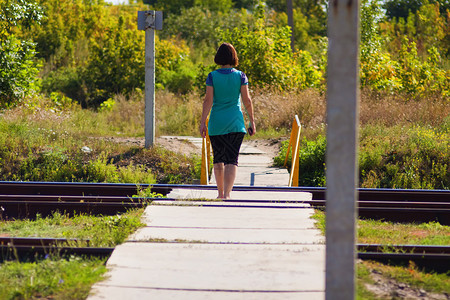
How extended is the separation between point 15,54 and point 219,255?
391 inches

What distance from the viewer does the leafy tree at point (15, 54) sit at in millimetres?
12883

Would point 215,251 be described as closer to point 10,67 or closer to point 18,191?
point 18,191

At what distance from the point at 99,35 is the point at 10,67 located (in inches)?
496

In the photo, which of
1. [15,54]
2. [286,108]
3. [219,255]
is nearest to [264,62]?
[286,108]

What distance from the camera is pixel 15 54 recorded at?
1338 cm

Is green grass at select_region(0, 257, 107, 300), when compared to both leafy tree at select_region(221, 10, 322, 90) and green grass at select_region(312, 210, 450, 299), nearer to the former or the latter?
green grass at select_region(312, 210, 450, 299)

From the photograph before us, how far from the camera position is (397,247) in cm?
535

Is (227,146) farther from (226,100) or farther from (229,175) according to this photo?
(226,100)

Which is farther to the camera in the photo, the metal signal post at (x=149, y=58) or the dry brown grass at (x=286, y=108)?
the dry brown grass at (x=286, y=108)

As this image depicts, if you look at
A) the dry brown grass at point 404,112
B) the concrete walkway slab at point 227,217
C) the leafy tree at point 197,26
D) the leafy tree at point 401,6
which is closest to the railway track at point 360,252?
the concrete walkway slab at point 227,217

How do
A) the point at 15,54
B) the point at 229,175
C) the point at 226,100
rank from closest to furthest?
the point at 226,100
the point at 229,175
the point at 15,54

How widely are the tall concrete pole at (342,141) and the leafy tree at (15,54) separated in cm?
1118

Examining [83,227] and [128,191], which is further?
[128,191]

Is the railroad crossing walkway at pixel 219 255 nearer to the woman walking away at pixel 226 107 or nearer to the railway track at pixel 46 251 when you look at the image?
the railway track at pixel 46 251
